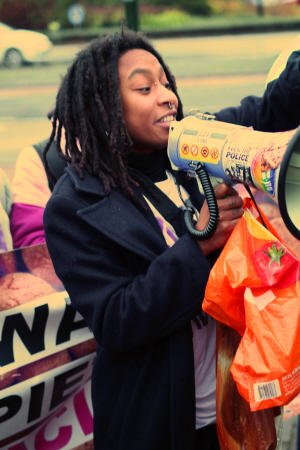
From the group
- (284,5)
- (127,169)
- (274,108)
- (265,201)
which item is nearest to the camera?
(127,169)

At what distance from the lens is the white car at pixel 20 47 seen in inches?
560

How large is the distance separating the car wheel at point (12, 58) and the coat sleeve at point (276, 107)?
45.5 ft

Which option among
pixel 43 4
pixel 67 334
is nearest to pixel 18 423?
pixel 67 334

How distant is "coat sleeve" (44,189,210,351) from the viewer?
4.93 feet

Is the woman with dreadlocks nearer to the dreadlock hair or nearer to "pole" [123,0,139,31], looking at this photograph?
the dreadlock hair

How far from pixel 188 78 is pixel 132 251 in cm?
1177

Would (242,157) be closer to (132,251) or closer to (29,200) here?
(132,251)

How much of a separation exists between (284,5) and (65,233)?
820 inches

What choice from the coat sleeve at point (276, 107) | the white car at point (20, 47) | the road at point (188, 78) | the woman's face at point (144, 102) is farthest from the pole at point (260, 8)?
the woman's face at point (144, 102)

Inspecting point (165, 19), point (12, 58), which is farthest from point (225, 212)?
point (165, 19)

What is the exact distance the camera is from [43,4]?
2012 centimetres

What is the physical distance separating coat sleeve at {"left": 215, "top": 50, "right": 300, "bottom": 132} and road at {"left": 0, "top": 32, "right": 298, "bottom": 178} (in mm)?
4983

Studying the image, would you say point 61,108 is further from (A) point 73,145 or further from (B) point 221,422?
(B) point 221,422

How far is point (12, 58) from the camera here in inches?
577
